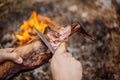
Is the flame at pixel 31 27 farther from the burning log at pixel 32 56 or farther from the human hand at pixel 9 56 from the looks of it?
the human hand at pixel 9 56

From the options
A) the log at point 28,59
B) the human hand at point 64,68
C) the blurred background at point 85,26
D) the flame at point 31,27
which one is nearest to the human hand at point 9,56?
the log at point 28,59

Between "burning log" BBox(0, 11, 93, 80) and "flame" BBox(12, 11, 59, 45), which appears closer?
"burning log" BBox(0, 11, 93, 80)

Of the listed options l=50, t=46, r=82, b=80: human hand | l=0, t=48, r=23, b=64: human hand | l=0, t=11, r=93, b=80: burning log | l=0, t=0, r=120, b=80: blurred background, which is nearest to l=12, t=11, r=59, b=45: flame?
l=0, t=0, r=120, b=80: blurred background

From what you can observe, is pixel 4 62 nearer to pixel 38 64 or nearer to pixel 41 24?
pixel 38 64

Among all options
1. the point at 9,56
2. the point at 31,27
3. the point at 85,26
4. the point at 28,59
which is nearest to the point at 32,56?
the point at 28,59

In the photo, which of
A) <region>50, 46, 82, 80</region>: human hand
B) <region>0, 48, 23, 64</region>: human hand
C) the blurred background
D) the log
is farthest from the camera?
the blurred background

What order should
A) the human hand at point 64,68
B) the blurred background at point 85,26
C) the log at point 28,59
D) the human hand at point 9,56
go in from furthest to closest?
the blurred background at point 85,26
the log at point 28,59
the human hand at point 9,56
the human hand at point 64,68

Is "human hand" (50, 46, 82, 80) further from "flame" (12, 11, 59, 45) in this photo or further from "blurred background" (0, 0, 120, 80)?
"flame" (12, 11, 59, 45)
